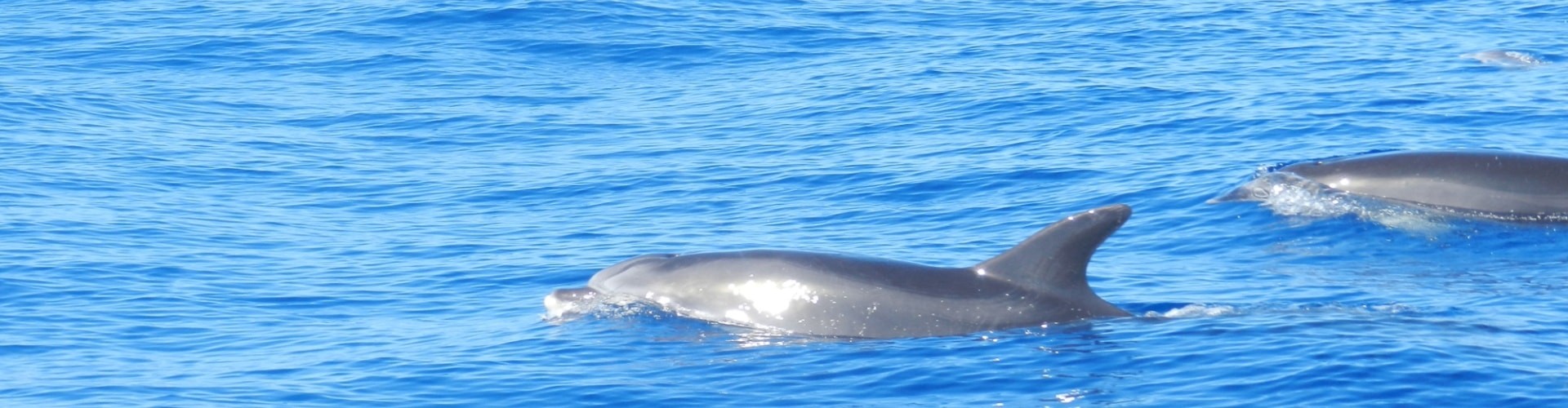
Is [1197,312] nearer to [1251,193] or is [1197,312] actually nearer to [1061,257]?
[1061,257]

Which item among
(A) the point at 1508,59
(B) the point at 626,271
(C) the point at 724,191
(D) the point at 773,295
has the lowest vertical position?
(A) the point at 1508,59

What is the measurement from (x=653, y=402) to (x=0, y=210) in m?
11.9

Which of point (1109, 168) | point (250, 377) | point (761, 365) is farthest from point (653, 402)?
point (1109, 168)

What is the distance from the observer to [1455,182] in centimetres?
1917

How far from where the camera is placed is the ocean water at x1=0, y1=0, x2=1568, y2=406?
43.9ft

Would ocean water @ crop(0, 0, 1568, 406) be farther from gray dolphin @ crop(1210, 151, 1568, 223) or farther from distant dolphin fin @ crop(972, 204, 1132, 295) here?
gray dolphin @ crop(1210, 151, 1568, 223)

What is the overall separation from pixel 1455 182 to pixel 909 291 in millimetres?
7429

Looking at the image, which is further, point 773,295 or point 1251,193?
point 1251,193

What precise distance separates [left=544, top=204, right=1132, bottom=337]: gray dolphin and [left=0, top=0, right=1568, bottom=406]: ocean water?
0.64 feet

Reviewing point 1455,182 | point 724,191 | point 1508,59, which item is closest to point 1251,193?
point 1455,182

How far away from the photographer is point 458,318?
648 inches

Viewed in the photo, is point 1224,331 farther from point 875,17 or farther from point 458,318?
point 875,17

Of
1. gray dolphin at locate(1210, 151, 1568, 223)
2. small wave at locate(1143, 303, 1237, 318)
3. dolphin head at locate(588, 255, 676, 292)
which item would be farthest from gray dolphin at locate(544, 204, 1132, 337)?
gray dolphin at locate(1210, 151, 1568, 223)

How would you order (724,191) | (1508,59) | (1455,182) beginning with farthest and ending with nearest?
(1508,59)
(724,191)
(1455,182)
